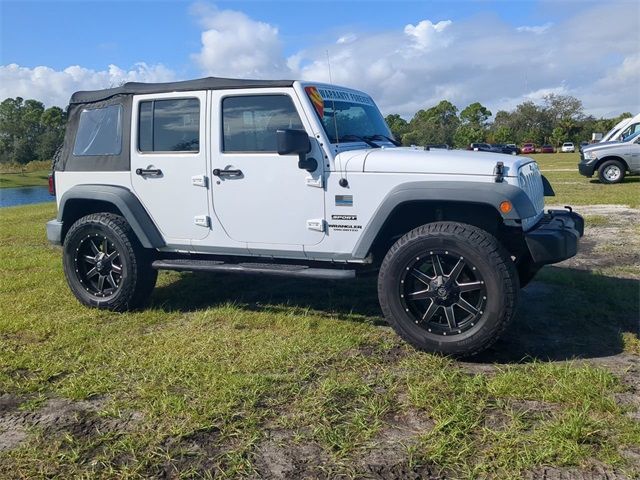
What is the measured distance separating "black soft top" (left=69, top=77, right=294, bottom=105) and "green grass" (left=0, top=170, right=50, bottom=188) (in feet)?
96.6

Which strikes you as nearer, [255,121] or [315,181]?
[315,181]

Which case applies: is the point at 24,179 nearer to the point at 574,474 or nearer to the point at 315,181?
the point at 315,181

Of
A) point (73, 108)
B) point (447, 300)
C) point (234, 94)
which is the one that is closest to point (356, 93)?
point (234, 94)

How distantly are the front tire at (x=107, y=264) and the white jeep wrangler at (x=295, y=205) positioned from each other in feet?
0.04

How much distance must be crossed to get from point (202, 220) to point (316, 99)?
1389mm

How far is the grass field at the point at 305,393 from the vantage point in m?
2.76

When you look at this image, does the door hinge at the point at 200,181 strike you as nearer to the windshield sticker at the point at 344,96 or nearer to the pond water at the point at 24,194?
the windshield sticker at the point at 344,96

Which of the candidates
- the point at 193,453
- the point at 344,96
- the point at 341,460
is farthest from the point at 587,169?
the point at 193,453

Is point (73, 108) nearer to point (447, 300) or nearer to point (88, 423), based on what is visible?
point (88, 423)

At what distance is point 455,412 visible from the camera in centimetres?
313

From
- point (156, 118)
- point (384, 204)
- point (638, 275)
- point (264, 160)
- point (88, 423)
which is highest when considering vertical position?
point (156, 118)

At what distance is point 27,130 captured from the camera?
4147 cm

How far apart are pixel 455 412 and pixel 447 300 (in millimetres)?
1001

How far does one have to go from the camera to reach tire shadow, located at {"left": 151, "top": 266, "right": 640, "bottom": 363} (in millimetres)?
4168
